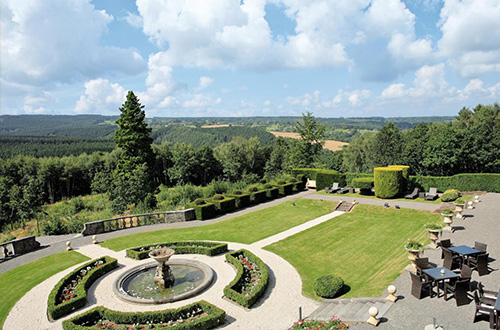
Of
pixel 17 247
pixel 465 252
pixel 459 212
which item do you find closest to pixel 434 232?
pixel 465 252

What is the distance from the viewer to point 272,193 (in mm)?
33219

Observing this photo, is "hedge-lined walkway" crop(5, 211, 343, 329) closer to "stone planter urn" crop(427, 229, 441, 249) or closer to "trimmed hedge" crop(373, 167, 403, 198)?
"stone planter urn" crop(427, 229, 441, 249)

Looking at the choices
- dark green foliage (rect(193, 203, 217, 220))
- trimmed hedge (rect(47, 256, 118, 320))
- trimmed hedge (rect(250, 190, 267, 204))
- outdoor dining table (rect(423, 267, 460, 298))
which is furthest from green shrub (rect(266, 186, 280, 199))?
outdoor dining table (rect(423, 267, 460, 298))

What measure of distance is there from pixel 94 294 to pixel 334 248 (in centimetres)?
1285

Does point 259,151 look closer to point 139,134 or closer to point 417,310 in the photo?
point 139,134

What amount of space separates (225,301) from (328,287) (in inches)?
168

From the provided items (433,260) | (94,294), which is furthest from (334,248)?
(94,294)

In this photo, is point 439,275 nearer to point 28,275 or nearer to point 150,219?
point 28,275

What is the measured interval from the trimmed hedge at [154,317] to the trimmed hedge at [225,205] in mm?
15768

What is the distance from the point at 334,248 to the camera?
60.5 feet

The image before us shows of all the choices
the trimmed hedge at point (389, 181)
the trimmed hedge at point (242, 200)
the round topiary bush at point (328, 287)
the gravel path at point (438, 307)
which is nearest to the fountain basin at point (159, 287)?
the round topiary bush at point (328, 287)

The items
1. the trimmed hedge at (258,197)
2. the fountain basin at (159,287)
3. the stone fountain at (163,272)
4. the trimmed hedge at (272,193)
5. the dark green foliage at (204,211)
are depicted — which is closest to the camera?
the fountain basin at (159,287)

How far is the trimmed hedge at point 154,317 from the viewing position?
10.9 m

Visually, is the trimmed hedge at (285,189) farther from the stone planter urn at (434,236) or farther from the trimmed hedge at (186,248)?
the stone planter urn at (434,236)
